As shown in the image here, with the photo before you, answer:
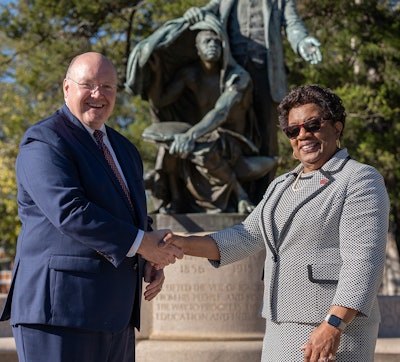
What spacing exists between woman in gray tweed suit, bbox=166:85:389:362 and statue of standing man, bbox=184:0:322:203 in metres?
4.94

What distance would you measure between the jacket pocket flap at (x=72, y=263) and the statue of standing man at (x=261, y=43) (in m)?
5.35

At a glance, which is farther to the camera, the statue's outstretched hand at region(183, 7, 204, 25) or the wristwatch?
the statue's outstretched hand at region(183, 7, 204, 25)

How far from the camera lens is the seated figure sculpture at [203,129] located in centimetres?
830

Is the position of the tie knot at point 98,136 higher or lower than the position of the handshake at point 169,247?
higher

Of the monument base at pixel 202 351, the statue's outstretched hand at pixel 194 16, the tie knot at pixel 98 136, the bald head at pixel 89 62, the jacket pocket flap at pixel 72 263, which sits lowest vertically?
the monument base at pixel 202 351

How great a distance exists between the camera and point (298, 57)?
60.2 feet

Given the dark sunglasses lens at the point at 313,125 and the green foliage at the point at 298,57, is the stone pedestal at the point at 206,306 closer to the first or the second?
the dark sunglasses lens at the point at 313,125

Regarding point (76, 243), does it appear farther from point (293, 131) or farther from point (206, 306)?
point (206, 306)

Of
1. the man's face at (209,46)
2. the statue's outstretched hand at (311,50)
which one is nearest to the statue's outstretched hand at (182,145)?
the man's face at (209,46)

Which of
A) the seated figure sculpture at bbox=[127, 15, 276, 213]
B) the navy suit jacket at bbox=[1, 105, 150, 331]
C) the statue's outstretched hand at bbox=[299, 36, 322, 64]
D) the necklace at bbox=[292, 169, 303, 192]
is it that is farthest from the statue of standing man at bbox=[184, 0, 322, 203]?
the navy suit jacket at bbox=[1, 105, 150, 331]

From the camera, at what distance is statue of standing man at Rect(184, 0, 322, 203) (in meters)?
8.77

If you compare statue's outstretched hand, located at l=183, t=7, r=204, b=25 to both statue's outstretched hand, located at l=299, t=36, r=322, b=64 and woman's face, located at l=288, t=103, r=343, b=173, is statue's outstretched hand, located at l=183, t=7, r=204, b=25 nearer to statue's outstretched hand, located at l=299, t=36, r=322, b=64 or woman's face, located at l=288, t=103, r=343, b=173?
statue's outstretched hand, located at l=299, t=36, r=322, b=64

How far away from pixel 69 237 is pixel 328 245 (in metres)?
1.00

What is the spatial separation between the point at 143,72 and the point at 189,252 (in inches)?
190
